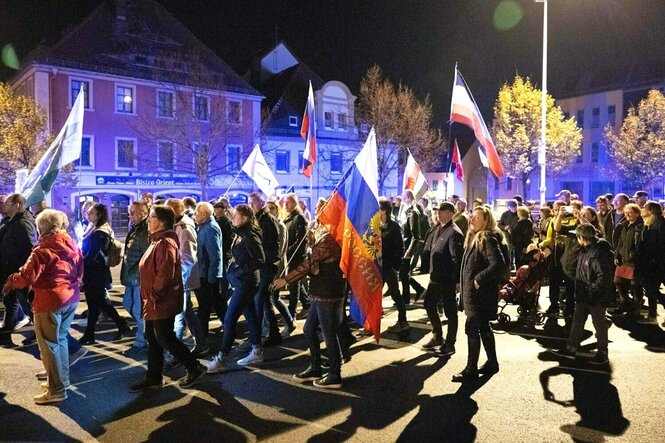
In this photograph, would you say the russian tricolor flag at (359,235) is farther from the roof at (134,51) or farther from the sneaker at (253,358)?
the roof at (134,51)

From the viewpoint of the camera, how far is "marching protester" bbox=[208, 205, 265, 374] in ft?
23.3

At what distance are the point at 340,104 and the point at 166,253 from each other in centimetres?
3867

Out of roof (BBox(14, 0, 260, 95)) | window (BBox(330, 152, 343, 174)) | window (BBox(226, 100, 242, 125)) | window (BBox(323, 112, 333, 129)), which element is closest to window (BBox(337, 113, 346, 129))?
window (BBox(323, 112, 333, 129))

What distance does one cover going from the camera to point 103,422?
550 centimetres

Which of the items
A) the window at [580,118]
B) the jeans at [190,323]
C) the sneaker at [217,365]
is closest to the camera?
the sneaker at [217,365]

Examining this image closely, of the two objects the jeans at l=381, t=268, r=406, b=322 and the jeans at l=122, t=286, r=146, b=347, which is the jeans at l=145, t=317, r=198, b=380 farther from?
the jeans at l=381, t=268, r=406, b=322

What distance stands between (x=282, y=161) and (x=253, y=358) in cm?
3436

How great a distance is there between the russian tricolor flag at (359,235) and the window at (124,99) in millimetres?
30271

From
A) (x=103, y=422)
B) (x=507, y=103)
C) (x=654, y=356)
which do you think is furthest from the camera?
(x=507, y=103)

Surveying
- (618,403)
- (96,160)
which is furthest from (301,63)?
(618,403)

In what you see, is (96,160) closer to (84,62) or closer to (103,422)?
(84,62)

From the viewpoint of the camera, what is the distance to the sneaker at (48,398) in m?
6.00

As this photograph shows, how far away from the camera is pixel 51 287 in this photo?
19.8ft

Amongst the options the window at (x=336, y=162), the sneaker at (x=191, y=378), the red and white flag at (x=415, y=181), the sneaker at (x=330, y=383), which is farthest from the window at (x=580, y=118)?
the sneaker at (x=191, y=378)
